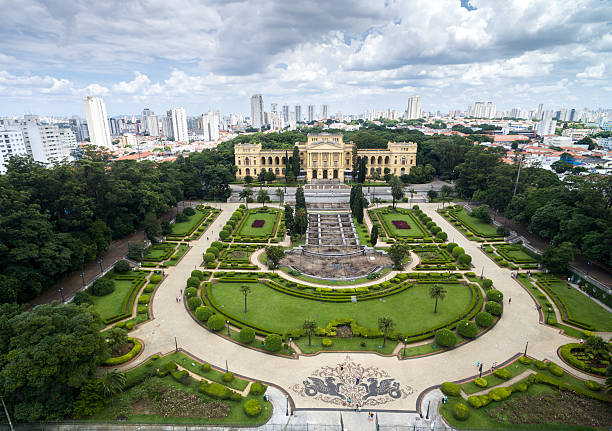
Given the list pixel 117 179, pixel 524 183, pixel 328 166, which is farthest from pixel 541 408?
pixel 328 166

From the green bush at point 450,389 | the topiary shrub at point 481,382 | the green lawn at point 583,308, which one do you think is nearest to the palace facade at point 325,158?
the green lawn at point 583,308

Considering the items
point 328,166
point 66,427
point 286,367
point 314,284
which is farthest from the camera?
point 328,166

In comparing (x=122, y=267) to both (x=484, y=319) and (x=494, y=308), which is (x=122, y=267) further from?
(x=494, y=308)

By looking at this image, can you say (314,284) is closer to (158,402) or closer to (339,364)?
(339,364)

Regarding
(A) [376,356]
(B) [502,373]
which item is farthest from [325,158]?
(B) [502,373]

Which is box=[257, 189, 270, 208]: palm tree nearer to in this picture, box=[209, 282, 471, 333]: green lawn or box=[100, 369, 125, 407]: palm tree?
box=[209, 282, 471, 333]: green lawn

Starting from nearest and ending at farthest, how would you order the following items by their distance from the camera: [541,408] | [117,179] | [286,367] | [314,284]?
[541,408] < [286,367] < [314,284] < [117,179]
